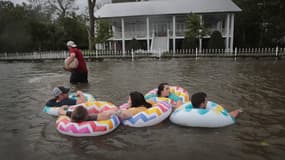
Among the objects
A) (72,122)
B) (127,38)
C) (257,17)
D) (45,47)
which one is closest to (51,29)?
(45,47)

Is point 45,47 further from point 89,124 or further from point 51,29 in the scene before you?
point 89,124

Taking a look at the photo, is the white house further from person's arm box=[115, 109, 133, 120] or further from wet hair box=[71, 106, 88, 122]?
wet hair box=[71, 106, 88, 122]

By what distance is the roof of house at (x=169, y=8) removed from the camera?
24961 millimetres

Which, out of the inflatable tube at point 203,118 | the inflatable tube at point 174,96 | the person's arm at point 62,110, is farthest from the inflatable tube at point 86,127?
the inflatable tube at point 174,96

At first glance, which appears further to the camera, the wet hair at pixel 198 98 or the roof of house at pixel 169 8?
the roof of house at pixel 169 8

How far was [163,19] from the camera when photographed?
27.7 metres

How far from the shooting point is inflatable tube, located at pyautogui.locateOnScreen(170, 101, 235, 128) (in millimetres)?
4445

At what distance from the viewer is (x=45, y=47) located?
103 feet

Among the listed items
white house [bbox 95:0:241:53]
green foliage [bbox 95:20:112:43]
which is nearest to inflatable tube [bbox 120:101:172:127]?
green foliage [bbox 95:20:112:43]

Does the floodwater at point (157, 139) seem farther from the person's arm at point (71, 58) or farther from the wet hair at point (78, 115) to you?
the person's arm at point (71, 58)

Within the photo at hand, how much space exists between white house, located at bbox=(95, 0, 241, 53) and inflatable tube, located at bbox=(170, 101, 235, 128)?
20002 millimetres

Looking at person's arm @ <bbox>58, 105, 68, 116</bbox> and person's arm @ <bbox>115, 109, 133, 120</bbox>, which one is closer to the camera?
person's arm @ <bbox>115, 109, 133, 120</bbox>

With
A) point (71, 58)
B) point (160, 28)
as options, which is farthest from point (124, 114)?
point (160, 28)

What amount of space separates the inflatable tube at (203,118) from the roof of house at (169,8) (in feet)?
71.8
